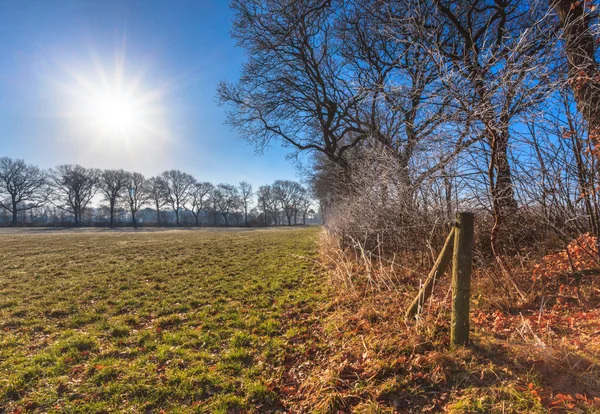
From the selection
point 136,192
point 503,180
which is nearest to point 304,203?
point 136,192

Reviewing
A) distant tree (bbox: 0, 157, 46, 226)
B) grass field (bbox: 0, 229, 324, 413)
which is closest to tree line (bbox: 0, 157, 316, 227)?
distant tree (bbox: 0, 157, 46, 226)

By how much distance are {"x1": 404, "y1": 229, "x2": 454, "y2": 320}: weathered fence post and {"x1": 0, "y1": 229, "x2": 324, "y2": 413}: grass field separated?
1804mm

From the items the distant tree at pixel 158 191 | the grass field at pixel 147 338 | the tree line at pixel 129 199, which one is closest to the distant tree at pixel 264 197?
the tree line at pixel 129 199

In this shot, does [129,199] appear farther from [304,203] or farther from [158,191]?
[304,203]

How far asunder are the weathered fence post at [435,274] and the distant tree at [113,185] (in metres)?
63.9

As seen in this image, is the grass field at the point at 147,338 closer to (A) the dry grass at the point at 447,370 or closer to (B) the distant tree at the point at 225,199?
(A) the dry grass at the point at 447,370

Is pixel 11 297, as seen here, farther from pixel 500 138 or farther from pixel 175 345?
pixel 500 138

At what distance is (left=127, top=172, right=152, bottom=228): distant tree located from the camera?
182 ft

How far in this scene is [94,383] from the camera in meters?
2.85

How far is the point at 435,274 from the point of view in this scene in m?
3.04

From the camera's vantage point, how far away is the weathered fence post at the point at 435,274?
2912 mm

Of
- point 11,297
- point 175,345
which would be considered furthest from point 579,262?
point 11,297

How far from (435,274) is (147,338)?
14.3 ft

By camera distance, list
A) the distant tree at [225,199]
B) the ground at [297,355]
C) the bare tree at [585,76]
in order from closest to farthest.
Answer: the ground at [297,355] < the bare tree at [585,76] < the distant tree at [225,199]
